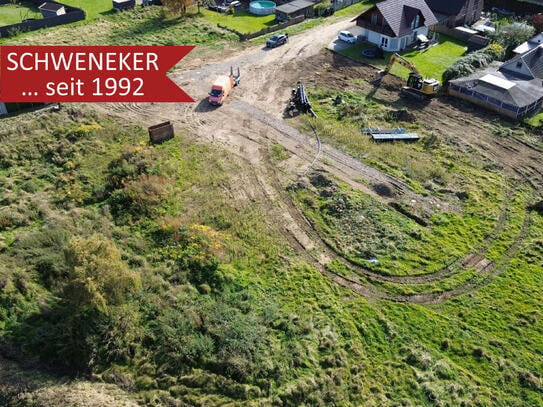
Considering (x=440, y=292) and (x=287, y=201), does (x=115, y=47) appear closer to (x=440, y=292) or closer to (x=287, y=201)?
(x=287, y=201)

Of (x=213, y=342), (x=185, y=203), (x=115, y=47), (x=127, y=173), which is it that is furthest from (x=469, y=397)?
(x=115, y=47)

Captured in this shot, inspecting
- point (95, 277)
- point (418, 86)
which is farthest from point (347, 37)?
point (95, 277)

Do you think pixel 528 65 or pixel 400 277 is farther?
pixel 528 65

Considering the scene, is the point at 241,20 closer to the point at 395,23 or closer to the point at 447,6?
the point at 395,23

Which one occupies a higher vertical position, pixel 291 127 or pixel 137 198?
pixel 291 127

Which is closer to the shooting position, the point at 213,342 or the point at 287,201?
the point at 213,342

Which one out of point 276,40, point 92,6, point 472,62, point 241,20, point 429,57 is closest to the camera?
point 472,62

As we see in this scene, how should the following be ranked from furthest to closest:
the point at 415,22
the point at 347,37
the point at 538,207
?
the point at 347,37 → the point at 415,22 → the point at 538,207
